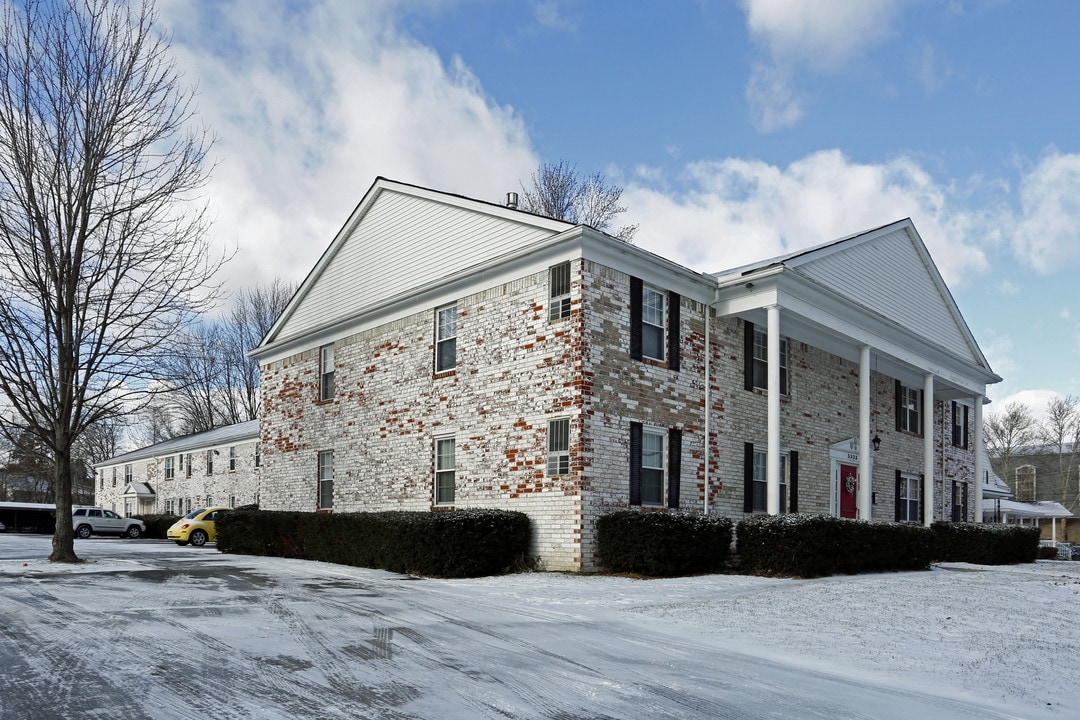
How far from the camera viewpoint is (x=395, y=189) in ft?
70.1

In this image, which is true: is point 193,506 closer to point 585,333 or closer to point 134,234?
point 134,234

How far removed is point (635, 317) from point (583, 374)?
1956 millimetres

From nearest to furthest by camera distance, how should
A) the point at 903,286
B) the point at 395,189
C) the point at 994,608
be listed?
the point at 994,608, the point at 395,189, the point at 903,286

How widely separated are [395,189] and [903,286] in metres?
13.7

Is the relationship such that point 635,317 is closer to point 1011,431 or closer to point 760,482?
point 760,482

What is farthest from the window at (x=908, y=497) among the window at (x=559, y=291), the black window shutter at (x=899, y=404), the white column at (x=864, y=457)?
the window at (x=559, y=291)

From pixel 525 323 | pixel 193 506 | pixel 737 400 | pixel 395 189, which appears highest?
pixel 395 189

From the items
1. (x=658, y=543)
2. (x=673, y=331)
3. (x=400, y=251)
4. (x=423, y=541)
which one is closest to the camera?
(x=658, y=543)

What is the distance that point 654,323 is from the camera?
55.5ft

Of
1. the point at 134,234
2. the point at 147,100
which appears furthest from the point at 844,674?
the point at 147,100

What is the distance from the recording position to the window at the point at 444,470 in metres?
18.1

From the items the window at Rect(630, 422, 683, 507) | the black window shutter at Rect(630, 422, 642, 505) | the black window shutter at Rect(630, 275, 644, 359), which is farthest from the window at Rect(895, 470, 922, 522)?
the black window shutter at Rect(630, 275, 644, 359)

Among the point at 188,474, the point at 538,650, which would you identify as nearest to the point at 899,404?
the point at 538,650

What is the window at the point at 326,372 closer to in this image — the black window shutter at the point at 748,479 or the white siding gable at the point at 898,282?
the black window shutter at the point at 748,479
